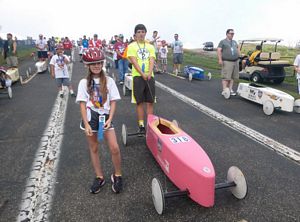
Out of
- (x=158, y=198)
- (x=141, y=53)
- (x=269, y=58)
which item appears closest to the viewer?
(x=158, y=198)

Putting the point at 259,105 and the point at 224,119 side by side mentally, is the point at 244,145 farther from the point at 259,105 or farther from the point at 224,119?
the point at 259,105

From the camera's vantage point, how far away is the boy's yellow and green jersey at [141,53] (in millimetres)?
5020

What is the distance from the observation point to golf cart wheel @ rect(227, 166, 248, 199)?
122 inches

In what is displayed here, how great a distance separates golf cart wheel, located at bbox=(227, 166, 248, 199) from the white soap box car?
4.07m

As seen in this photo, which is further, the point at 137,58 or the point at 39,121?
the point at 39,121

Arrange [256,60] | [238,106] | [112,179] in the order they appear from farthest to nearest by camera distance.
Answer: [256,60], [238,106], [112,179]

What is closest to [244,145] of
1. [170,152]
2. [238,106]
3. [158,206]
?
[170,152]

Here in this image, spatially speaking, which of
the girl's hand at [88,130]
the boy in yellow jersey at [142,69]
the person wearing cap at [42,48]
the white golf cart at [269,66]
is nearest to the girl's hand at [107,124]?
the girl's hand at [88,130]

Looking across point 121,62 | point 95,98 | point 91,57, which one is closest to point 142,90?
point 95,98

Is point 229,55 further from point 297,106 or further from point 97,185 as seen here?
point 97,185

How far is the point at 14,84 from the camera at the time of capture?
11.6 meters

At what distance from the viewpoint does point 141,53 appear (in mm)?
5051

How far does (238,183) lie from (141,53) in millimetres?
3055

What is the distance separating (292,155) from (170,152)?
2.45m
